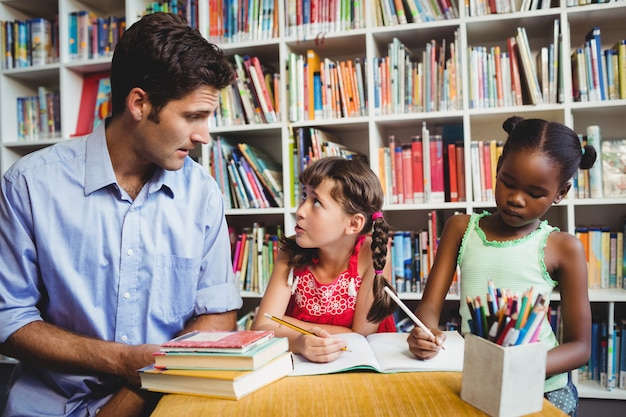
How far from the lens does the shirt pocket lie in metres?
1.21

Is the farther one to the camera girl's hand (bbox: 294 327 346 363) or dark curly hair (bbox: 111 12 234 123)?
dark curly hair (bbox: 111 12 234 123)

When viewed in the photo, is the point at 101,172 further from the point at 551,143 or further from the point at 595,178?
the point at 595,178

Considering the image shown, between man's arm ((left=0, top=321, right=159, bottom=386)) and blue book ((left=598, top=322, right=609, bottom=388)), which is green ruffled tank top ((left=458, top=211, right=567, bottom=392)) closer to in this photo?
man's arm ((left=0, top=321, right=159, bottom=386))

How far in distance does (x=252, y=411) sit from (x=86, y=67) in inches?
102

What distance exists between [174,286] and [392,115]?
56.5 inches

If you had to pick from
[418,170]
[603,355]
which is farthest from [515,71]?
[603,355]

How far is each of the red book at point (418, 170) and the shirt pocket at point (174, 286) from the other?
52.3 inches

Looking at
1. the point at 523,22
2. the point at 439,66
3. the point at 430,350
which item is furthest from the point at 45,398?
the point at 523,22

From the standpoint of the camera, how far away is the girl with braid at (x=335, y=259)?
144cm

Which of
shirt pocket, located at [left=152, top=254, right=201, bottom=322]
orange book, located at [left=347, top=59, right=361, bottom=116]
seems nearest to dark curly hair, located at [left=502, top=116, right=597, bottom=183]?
shirt pocket, located at [left=152, top=254, right=201, bottom=322]

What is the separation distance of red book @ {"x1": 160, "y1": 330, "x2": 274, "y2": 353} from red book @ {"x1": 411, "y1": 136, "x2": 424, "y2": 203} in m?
1.54

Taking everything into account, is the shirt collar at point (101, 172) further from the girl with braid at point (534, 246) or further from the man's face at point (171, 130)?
the girl with braid at point (534, 246)

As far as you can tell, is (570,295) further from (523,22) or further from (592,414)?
(523,22)

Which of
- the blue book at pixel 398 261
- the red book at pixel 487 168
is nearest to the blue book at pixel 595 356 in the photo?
the red book at pixel 487 168
